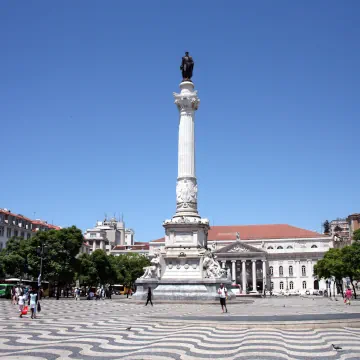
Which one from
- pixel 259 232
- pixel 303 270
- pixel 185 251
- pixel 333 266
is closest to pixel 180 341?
pixel 185 251

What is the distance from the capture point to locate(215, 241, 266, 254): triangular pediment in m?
114

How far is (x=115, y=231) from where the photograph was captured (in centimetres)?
14400

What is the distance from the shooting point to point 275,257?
119062 mm

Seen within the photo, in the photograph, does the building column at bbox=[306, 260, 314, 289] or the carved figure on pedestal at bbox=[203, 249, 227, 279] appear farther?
the building column at bbox=[306, 260, 314, 289]

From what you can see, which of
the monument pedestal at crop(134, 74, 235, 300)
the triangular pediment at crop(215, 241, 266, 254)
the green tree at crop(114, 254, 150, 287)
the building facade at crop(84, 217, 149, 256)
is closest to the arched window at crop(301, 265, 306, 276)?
the triangular pediment at crop(215, 241, 266, 254)

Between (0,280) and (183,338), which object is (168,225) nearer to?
(183,338)

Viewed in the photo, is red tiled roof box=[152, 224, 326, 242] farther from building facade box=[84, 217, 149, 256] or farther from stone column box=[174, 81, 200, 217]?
stone column box=[174, 81, 200, 217]

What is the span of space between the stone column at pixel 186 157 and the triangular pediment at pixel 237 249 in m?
73.3

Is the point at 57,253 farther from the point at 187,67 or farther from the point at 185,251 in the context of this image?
the point at 187,67

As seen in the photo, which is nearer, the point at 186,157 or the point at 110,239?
the point at 186,157

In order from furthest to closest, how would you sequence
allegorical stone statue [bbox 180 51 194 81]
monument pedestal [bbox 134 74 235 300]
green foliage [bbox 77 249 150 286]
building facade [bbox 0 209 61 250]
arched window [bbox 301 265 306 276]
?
arched window [bbox 301 265 306 276], building facade [bbox 0 209 61 250], green foliage [bbox 77 249 150 286], allegorical stone statue [bbox 180 51 194 81], monument pedestal [bbox 134 74 235 300]

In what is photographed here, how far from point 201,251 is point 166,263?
3.23 metres

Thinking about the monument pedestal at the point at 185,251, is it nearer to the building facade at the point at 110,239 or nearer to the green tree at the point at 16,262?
the green tree at the point at 16,262

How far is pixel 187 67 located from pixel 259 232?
274 ft
